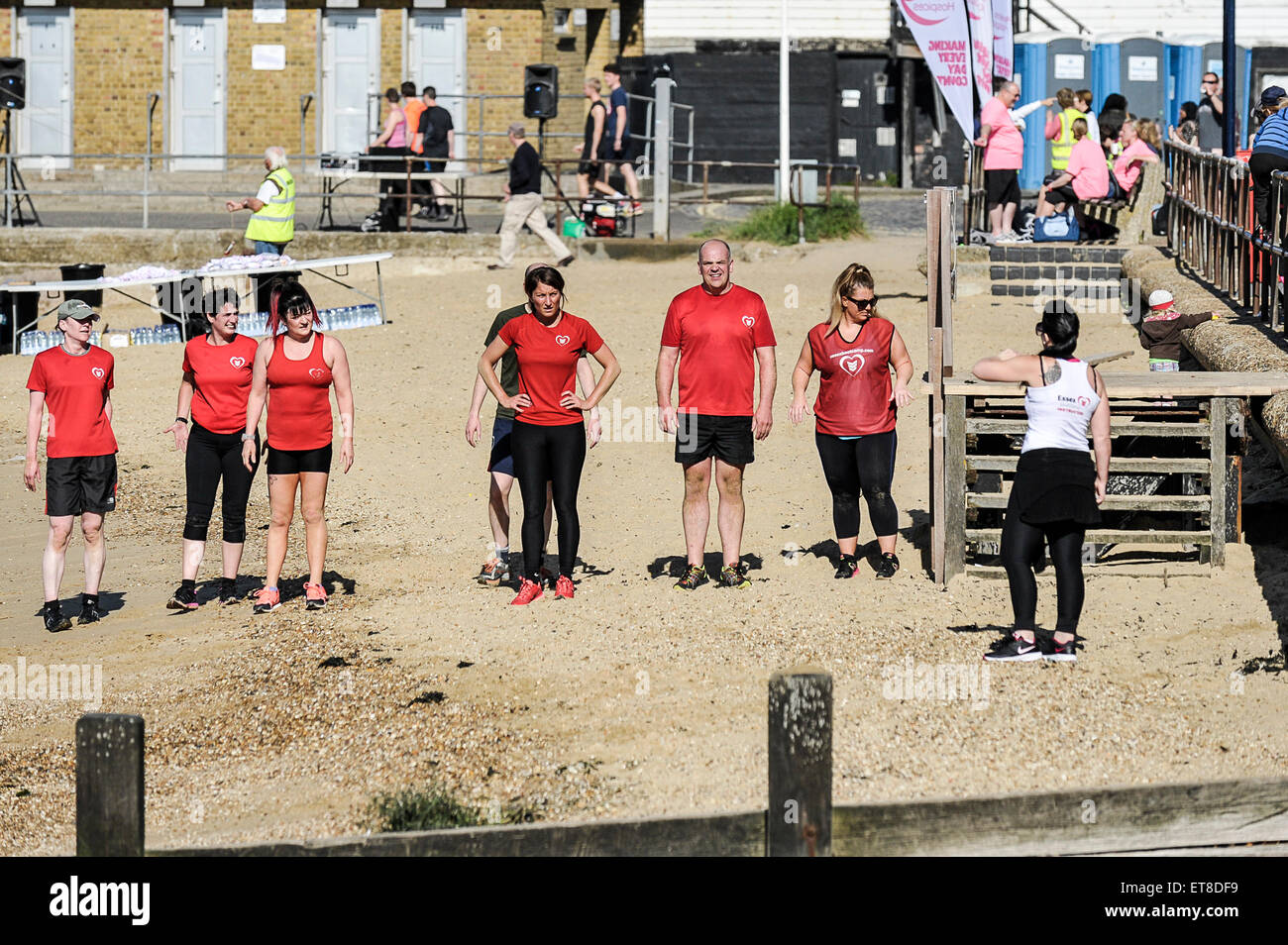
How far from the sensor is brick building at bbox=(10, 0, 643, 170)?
92.0 ft

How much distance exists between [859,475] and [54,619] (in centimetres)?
442

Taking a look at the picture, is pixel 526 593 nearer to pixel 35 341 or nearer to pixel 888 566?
pixel 888 566

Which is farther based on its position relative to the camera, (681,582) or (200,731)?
(681,582)

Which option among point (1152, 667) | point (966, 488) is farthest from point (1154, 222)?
point (1152, 667)

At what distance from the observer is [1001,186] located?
17.6m

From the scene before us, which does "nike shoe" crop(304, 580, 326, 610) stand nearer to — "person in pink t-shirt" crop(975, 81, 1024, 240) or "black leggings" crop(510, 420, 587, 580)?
"black leggings" crop(510, 420, 587, 580)

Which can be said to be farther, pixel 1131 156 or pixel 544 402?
pixel 1131 156

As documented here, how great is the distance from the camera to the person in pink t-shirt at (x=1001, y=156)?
17.3 metres

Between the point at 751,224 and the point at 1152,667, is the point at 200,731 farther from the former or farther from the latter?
the point at 751,224

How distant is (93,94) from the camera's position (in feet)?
93.2

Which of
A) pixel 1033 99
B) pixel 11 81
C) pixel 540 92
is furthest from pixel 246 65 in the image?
pixel 1033 99

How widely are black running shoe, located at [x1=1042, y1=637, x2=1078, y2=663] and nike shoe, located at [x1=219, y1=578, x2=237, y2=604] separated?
177 inches

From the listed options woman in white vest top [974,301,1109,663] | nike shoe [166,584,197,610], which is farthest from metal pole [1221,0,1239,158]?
nike shoe [166,584,197,610]
